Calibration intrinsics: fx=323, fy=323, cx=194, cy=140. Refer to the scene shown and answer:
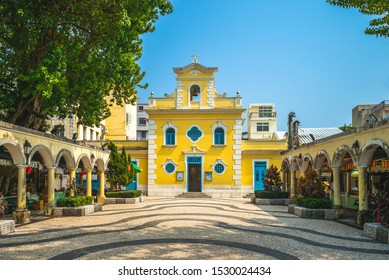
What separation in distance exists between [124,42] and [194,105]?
14.2m

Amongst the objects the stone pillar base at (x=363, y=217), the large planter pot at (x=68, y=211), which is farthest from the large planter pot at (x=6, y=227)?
the stone pillar base at (x=363, y=217)

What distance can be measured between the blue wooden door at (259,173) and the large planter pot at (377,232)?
1735 centimetres

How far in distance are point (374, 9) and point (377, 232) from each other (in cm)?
656

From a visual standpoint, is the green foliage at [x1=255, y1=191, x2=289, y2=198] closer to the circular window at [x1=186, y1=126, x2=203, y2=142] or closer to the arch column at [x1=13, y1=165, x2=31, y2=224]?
the circular window at [x1=186, y1=126, x2=203, y2=142]

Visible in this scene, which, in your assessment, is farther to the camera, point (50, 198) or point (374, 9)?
point (50, 198)

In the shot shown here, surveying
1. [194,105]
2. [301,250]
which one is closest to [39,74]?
[301,250]

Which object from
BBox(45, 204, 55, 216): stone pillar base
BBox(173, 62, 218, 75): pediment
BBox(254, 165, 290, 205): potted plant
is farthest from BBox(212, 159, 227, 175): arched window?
BBox(45, 204, 55, 216): stone pillar base

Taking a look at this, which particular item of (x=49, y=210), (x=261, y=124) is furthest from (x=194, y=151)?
(x=261, y=124)

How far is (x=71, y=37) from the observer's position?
17141 mm

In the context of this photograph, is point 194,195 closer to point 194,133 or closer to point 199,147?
point 199,147

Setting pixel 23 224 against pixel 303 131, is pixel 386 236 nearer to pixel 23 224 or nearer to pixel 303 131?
pixel 23 224

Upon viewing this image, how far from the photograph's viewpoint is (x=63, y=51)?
45.7 ft

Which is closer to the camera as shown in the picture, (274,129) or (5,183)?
(5,183)

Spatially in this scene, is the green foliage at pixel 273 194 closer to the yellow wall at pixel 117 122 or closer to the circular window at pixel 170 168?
the circular window at pixel 170 168
